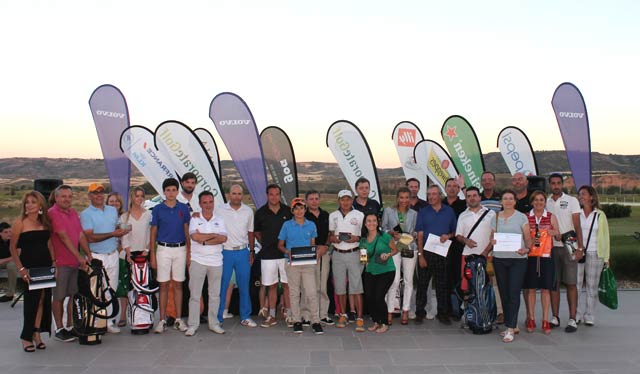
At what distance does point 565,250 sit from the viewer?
584 cm

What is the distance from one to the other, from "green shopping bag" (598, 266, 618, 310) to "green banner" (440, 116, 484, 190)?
4.62 metres

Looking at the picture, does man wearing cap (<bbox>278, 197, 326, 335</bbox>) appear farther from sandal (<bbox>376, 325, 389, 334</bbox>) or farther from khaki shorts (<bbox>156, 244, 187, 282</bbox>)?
khaki shorts (<bbox>156, 244, 187, 282</bbox>)

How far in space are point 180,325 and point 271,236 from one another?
1.44 metres

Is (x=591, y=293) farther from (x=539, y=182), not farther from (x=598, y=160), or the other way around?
(x=598, y=160)

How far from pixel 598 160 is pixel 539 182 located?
236 feet

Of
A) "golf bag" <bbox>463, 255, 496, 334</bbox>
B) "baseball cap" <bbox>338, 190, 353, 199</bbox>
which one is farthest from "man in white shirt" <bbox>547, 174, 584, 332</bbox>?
"baseball cap" <bbox>338, 190, 353, 199</bbox>

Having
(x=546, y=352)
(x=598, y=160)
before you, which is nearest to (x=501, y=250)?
(x=546, y=352)

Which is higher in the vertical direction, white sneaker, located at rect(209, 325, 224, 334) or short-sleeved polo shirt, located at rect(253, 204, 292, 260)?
short-sleeved polo shirt, located at rect(253, 204, 292, 260)

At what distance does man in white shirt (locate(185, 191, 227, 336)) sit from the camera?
5.54 m

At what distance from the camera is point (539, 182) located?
6578 mm

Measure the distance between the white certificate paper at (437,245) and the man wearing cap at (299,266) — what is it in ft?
4.32

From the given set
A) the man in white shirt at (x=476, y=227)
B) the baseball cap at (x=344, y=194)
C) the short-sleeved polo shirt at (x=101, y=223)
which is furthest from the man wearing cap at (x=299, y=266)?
the short-sleeved polo shirt at (x=101, y=223)

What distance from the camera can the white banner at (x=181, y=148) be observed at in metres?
8.90

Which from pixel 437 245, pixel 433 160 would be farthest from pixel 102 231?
pixel 433 160
